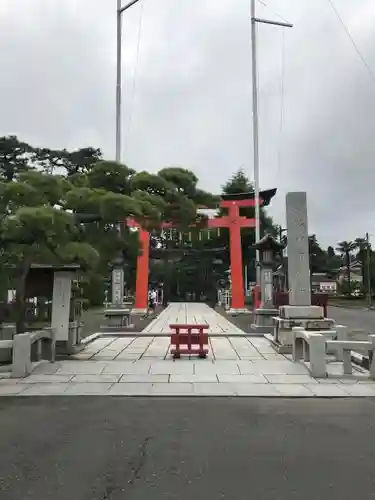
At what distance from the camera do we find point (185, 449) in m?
5.49

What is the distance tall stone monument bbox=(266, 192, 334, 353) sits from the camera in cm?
1389

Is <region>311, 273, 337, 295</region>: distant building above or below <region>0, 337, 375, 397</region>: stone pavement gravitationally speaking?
above

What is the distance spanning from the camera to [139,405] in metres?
7.89

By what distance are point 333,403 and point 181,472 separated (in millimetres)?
4098

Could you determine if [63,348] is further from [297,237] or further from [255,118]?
[255,118]

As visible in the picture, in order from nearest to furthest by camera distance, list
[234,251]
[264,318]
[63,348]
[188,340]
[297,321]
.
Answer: [188,340] → [63,348] → [297,321] → [264,318] → [234,251]

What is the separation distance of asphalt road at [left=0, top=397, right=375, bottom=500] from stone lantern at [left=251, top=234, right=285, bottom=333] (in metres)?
13.1

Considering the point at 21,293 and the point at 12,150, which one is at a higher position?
the point at 12,150

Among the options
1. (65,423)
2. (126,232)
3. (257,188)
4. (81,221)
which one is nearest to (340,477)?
(65,423)

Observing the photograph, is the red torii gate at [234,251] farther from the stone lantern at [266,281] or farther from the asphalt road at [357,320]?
the stone lantern at [266,281]

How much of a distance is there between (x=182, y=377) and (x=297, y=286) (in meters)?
5.17

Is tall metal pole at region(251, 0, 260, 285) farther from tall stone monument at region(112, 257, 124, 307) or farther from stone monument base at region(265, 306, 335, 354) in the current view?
stone monument base at region(265, 306, 335, 354)

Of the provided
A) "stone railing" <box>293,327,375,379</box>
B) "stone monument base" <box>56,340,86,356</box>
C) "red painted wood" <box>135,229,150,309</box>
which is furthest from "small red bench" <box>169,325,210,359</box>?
"red painted wood" <box>135,229,150,309</box>

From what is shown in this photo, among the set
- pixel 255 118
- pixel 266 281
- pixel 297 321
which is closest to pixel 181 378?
pixel 297 321
